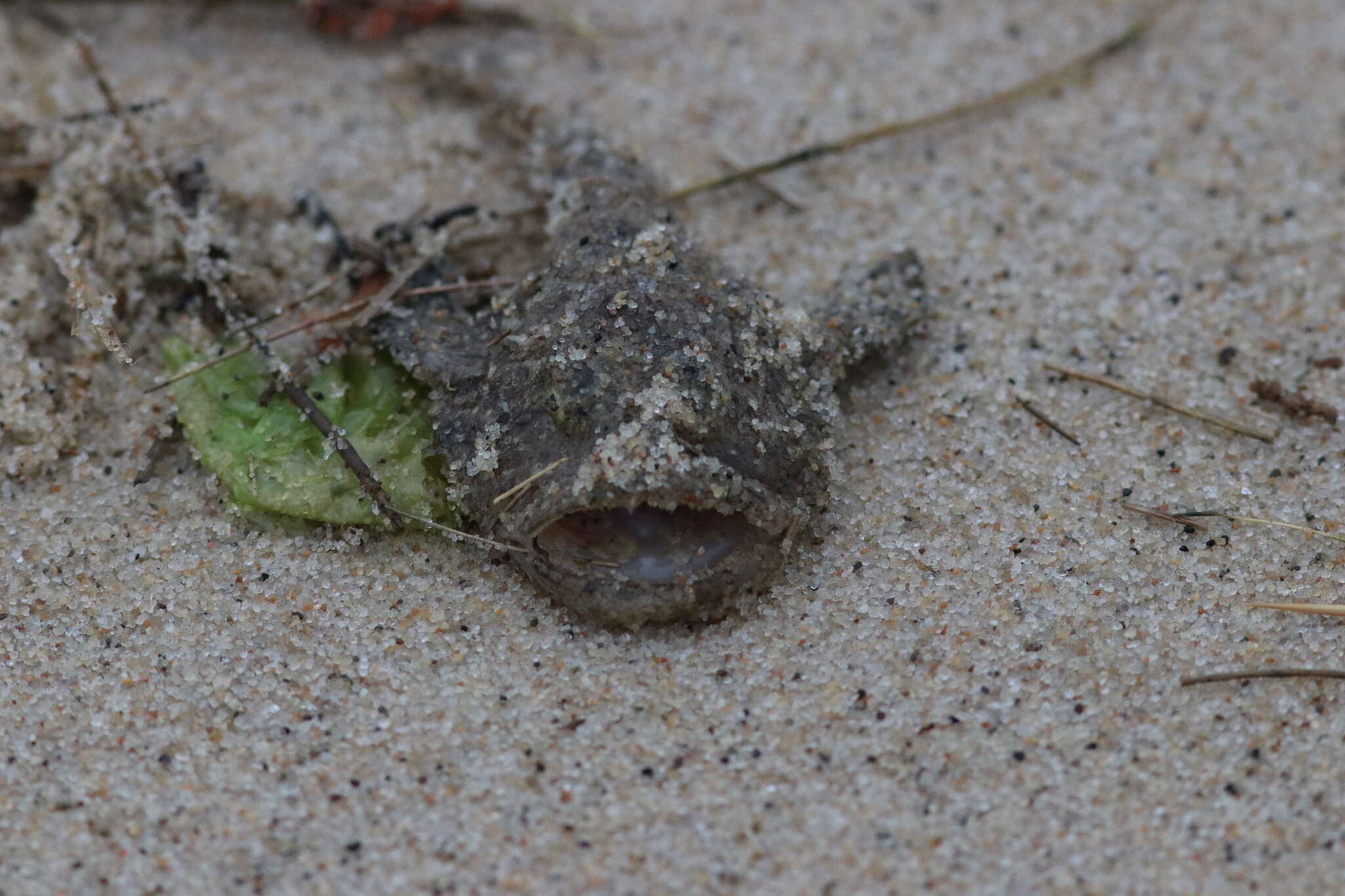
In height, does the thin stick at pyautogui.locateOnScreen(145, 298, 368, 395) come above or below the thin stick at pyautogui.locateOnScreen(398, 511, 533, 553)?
above

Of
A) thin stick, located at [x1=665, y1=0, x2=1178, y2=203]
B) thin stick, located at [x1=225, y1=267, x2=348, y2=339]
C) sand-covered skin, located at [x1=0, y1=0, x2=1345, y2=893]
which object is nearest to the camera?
sand-covered skin, located at [x1=0, y1=0, x2=1345, y2=893]

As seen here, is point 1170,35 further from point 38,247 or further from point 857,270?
point 38,247

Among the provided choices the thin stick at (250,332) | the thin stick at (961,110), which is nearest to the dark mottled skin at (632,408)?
the thin stick at (250,332)

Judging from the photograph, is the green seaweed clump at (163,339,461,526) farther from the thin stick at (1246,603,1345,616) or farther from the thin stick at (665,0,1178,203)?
the thin stick at (1246,603,1345,616)

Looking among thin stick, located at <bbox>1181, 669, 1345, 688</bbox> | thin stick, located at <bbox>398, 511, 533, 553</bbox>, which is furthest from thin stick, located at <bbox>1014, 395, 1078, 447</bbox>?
A: thin stick, located at <bbox>398, 511, 533, 553</bbox>

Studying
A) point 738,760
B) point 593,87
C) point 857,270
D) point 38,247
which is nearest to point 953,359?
point 857,270
